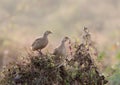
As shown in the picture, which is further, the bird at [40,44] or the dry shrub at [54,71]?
the bird at [40,44]

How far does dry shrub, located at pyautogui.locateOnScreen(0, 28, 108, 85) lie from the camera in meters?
5.82

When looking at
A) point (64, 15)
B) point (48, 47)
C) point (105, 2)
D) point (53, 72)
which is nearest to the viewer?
point (53, 72)

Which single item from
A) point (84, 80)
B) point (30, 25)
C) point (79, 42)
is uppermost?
point (30, 25)

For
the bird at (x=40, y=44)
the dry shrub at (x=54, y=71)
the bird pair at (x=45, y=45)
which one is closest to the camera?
the dry shrub at (x=54, y=71)

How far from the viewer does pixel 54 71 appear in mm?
5836

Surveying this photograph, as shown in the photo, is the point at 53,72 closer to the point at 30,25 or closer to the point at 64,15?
the point at 30,25

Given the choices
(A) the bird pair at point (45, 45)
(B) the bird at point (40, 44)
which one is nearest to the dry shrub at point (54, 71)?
(A) the bird pair at point (45, 45)

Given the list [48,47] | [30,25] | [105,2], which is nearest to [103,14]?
[105,2]

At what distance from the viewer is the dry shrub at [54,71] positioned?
5820mm

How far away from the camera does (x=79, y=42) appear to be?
614 centimetres

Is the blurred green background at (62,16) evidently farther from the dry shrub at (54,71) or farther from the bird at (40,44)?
the dry shrub at (54,71)

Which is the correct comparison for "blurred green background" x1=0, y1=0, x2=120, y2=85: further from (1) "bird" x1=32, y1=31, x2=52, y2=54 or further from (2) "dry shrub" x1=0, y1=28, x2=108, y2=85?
(2) "dry shrub" x1=0, y1=28, x2=108, y2=85

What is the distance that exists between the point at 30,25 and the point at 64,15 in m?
2.38

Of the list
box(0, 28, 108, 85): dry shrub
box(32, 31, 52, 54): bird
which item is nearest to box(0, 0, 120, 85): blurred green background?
box(32, 31, 52, 54): bird
